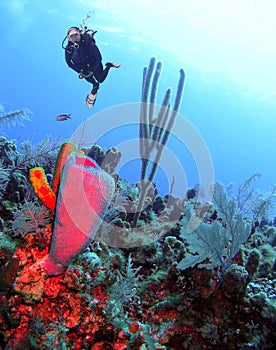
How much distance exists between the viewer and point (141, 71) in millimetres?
44031

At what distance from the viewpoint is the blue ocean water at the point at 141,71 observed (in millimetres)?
27391

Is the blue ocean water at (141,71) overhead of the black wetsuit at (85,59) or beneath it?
overhead

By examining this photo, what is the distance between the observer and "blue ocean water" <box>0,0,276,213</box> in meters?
27.4

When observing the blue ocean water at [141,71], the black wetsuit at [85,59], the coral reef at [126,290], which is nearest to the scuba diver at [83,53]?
the black wetsuit at [85,59]

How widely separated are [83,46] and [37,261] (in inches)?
150

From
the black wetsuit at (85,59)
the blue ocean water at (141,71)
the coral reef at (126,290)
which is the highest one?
the blue ocean water at (141,71)

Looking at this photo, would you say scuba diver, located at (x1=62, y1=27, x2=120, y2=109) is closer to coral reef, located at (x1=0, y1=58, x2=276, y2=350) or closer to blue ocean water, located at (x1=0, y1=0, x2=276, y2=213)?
blue ocean water, located at (x1=0, y1=0, x2=276, y2=213)

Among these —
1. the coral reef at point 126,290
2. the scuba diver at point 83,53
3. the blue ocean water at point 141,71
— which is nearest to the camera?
the coral reef at point 126,290

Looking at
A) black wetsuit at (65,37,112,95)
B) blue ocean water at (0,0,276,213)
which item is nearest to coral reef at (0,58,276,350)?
blue ocean water at (0,0,276,213)

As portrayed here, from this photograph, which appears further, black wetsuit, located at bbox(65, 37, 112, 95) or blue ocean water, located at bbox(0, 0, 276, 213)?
blue ocean water, located at bbox(0, 0, 276, 213)

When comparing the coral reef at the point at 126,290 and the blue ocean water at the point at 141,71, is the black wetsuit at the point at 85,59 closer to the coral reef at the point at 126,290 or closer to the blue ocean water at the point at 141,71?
the blue ocean water at the point at 141,71

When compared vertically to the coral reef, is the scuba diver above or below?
above

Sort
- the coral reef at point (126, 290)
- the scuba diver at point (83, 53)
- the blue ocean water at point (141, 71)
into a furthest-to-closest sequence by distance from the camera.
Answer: the blue ocean water at point (141, 71) < the scuba diver at point (83, 53) < the coral reef at point (126, 290)

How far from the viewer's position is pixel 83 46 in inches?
195
